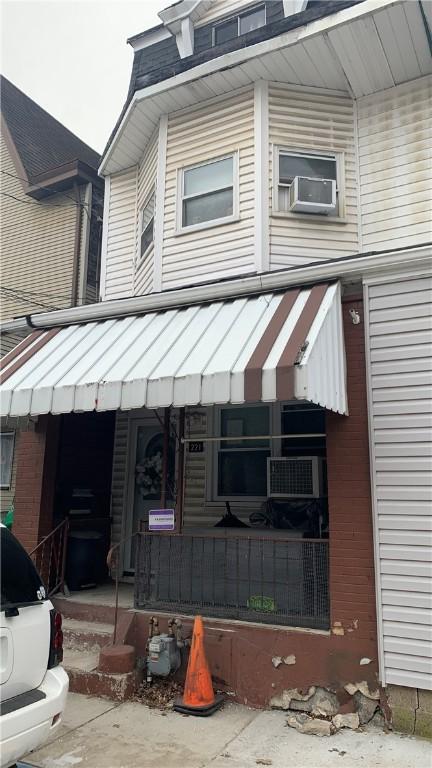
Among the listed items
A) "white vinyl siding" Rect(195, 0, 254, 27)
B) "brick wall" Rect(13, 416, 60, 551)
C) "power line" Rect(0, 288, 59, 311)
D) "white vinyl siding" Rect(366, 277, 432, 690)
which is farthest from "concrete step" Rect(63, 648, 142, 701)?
"white vinyl siding" Rect(195, 0, 254, 27)

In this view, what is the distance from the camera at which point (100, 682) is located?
5.29m

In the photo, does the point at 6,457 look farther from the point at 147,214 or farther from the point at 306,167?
the point at 306,167

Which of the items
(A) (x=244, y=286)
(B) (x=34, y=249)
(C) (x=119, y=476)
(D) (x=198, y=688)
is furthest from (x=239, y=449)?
(B) (x=34, y=249)

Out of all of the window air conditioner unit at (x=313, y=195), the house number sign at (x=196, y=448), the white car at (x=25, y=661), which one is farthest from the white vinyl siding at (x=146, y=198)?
the white car at (x=25, y=661)

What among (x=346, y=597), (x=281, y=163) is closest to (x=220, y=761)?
(x=346, y=597)

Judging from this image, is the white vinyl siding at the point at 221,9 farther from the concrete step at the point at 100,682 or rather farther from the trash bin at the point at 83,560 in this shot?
the concrete step at the point at 100,682

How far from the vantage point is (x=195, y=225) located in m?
8.17

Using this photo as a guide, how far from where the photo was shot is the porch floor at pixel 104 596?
6.61m

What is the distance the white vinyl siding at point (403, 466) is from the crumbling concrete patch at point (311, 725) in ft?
2.03

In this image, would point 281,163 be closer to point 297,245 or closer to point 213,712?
point 297,245

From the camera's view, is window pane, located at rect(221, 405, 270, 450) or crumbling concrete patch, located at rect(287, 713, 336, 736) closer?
crumbling concrete patch, located at rect(287, 713, 336, 736)

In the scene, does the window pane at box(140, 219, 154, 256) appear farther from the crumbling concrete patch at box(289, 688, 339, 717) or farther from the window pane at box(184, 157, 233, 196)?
the crumbling concrete patch at box(289, 688, 339, 717)

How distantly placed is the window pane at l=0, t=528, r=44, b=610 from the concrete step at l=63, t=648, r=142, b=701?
2.07m

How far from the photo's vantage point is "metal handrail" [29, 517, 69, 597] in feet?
23.0
